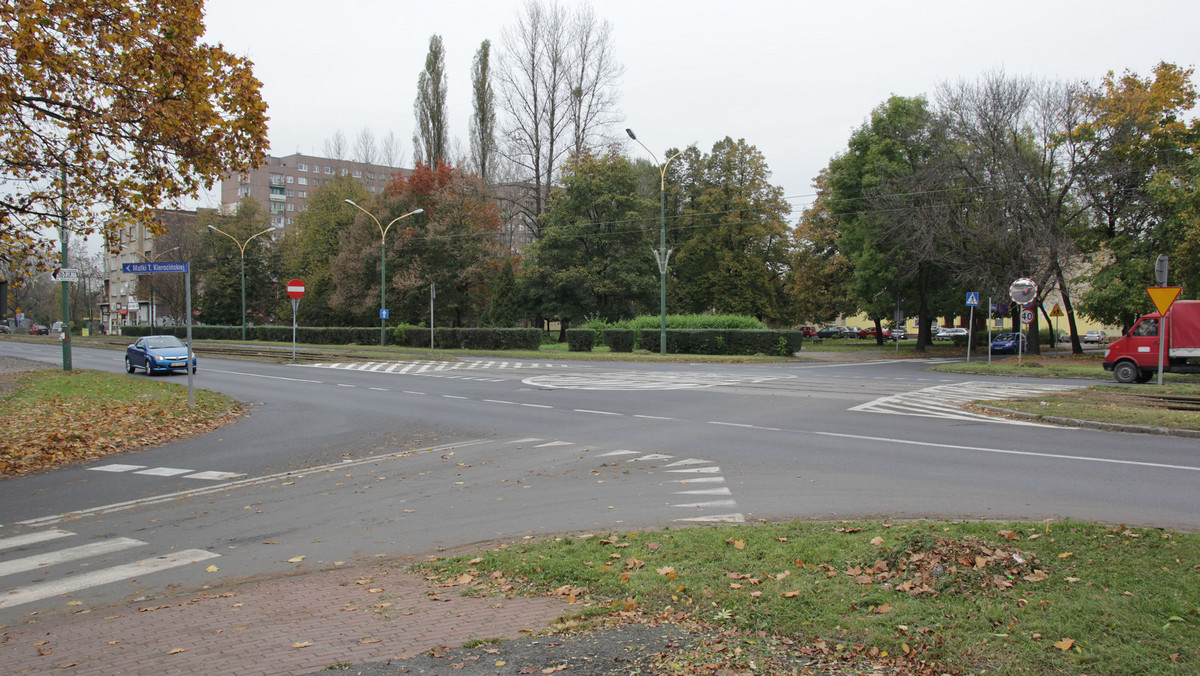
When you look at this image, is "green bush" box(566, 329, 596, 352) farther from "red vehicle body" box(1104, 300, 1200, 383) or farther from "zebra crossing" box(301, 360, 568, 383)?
"red vehicle body" box(1104, 300, 1200, 383)

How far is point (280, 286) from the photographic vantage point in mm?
72812

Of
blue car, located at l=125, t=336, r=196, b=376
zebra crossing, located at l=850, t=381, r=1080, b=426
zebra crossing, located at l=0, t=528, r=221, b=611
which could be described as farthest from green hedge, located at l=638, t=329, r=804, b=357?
zebra crossing, located at l=0, t=528, r=221, b=611

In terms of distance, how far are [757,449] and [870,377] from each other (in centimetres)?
1590

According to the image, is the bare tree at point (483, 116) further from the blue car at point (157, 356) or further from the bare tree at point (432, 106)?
the blue car at point (157, 356)

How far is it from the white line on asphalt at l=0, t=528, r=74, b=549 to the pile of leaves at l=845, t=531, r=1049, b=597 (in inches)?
276

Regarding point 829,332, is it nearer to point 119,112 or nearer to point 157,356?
point 157,356

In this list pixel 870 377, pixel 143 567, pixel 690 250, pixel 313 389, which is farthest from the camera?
pixel 690 250

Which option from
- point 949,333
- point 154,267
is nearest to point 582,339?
point 154,267

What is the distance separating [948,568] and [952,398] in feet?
49.1

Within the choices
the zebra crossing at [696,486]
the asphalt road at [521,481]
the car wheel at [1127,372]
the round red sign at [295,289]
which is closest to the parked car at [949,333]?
the car wheel at [1127,372]

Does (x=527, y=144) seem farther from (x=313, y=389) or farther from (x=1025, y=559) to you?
(x=1025, y=559)

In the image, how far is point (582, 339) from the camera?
130 feet

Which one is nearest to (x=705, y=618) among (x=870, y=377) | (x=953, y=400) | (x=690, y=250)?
(x=953, y=400)

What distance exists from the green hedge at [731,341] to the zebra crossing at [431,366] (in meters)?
8.74
